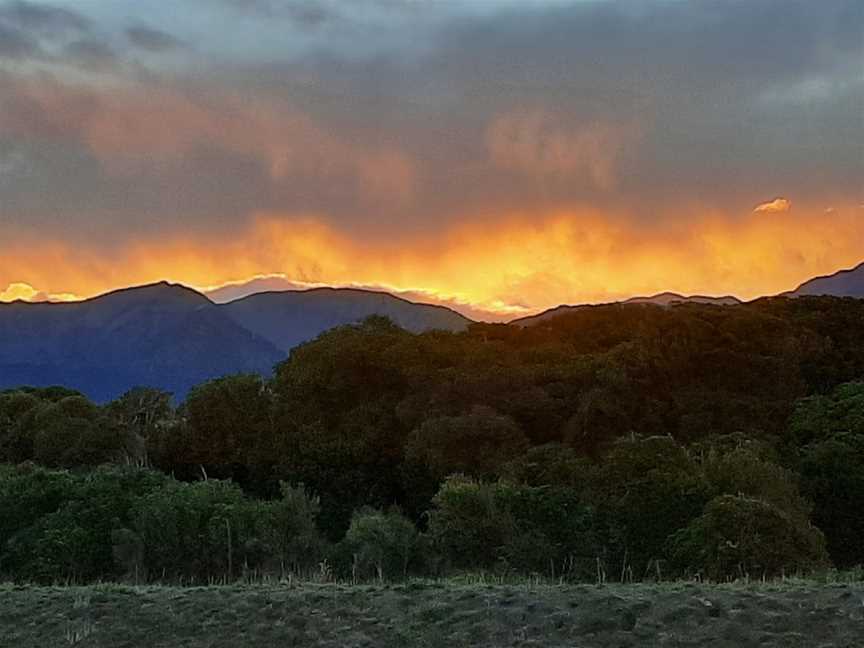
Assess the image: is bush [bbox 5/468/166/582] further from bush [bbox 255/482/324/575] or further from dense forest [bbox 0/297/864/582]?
bush [bbox 255/482/324/575]

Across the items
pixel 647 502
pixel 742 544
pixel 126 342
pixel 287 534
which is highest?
pixel 126 342

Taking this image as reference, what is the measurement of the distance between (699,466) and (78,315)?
17764 cm

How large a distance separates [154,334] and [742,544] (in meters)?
163

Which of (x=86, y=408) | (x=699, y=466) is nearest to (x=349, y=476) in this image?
(x=86, y=408)

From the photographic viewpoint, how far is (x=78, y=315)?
184 metres

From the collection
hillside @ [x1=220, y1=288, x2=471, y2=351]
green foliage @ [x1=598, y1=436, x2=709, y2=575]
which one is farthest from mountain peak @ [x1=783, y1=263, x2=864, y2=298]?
green foliage @ [x1=598, y1=436, x2=709, y2=575]

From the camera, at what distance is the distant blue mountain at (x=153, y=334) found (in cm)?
14375

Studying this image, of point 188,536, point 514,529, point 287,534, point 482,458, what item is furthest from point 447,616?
point 482,458

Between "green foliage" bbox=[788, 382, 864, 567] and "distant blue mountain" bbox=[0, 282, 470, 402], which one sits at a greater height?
"distant blue mountain" bbox=[0, 282, 470, 402]

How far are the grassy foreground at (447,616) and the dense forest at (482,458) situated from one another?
4.26 m

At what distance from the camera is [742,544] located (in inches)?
624

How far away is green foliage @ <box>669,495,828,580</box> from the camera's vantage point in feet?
51.4

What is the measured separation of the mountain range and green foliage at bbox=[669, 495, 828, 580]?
106 meters

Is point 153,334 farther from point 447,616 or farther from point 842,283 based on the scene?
point 447,616
